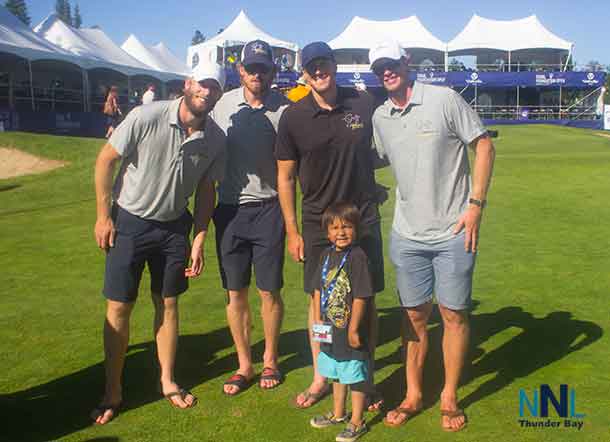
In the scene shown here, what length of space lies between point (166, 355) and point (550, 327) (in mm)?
3121

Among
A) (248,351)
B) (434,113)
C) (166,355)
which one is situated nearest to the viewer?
(434,113)

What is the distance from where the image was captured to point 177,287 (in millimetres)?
4363

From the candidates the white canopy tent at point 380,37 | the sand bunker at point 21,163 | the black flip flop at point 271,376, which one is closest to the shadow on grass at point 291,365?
the black flip flop at point 271,376

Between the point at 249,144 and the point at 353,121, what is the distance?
30.5 inches

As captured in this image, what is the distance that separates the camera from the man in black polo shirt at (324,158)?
4.07 metres

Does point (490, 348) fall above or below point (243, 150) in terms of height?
below

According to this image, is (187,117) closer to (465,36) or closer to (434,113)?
(434,113)

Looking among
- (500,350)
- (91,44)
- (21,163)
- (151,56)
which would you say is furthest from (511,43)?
(500,350)

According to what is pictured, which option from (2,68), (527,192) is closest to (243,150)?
(527,192)

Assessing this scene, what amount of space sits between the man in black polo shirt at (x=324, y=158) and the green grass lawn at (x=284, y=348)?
61 cm

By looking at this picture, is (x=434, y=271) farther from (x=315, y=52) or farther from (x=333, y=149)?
(x=315, y=52)

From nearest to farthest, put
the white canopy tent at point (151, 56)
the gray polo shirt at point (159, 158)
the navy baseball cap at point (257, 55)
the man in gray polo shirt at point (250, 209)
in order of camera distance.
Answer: the gray polo shirt at point (159, 158) < the navy baseball cap at point (257, 55) < the man in gray polo shirt at point (250, 209) < the white canopy tent at point (151, 56)

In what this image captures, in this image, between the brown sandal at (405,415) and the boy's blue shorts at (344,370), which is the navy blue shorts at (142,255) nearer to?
the boy's blue shorts at (344,370)

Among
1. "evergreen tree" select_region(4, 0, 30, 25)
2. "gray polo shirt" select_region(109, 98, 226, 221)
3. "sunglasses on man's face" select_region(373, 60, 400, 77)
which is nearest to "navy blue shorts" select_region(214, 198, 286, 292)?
"gray polo shirt" select_region(109, 98, 226, 221)
